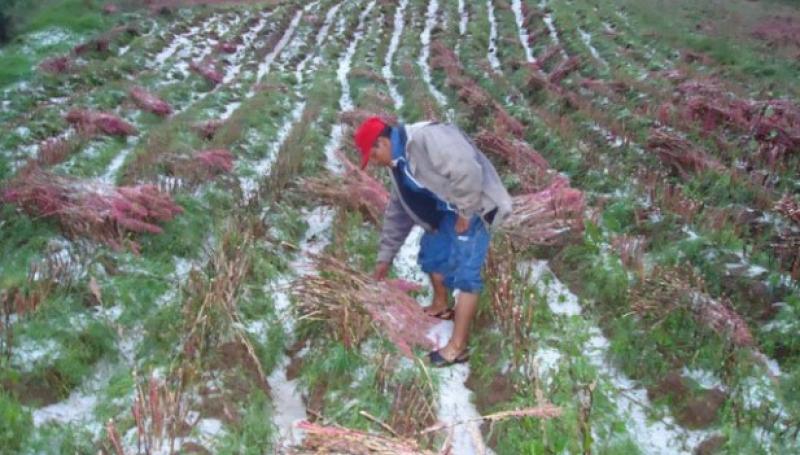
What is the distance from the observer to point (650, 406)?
4.04 m

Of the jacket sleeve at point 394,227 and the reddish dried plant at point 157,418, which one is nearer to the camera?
the reddish dried plant at point 157,418

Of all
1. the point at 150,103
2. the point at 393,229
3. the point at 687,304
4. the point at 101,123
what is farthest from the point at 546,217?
the point at 150,103

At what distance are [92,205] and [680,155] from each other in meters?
5.81

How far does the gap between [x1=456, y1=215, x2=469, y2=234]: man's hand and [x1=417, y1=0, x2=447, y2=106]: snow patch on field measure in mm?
7572

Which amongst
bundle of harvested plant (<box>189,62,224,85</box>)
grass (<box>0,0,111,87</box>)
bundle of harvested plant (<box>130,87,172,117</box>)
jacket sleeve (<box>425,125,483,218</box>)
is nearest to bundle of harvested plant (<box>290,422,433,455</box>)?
jacket sleeve (<box>425,125,483,218</box>)

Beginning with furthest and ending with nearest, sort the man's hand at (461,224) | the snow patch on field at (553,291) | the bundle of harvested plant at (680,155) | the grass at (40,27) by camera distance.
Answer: the grass at (40,27), the bundle of harvested plant at (680,155), the snow patch on field at (553,291), the man's hand at (461,224)

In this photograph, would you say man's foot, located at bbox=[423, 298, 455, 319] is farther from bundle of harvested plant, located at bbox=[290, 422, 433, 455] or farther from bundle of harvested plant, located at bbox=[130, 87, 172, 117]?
bundle of harvested plant, located at bbox=[130, 87, 172, 117]

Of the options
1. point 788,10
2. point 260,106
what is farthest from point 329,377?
point 788,10

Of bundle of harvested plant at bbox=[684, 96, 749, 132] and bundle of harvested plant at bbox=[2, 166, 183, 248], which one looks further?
bundle of harvested plant at bbox=[684, 96, 749, 132]

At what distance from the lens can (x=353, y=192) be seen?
654 cm

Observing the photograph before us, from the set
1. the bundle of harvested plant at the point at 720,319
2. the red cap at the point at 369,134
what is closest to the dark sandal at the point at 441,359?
the red cap at the point at 369,134

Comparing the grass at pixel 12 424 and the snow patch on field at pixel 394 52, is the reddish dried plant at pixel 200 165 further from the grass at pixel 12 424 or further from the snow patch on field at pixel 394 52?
the snow patch on field at pixel 394 52

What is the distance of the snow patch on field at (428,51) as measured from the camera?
1247 cm

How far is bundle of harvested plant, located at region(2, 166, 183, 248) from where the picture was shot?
5348 mm
